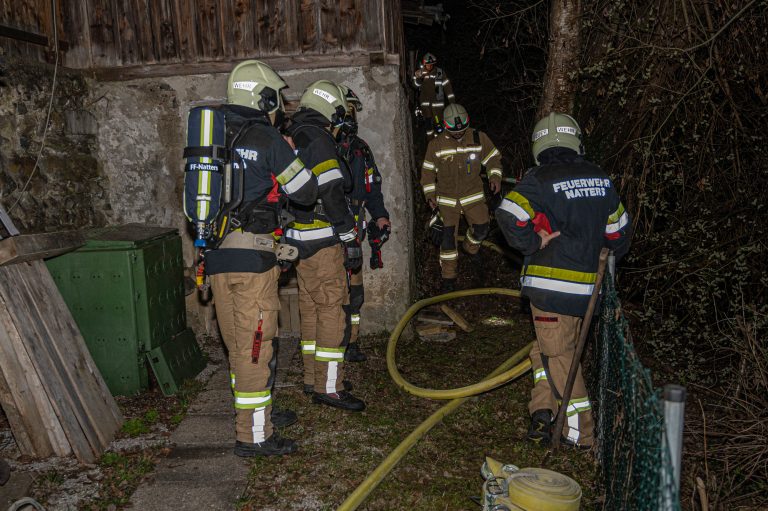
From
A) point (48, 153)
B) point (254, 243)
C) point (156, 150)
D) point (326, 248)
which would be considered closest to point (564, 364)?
point (326, 248)

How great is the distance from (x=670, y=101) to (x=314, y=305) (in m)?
3.66

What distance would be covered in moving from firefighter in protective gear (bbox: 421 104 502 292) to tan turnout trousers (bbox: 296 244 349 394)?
3.40m

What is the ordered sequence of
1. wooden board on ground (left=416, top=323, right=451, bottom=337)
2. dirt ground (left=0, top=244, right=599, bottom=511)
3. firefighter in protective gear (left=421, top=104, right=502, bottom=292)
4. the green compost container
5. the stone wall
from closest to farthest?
1. dirt ground (left=0, top=244, right=599, bottom=511)
2. the green compost container
3. the stone wall
4. wooden board on ground (left=416, top=323, right=451, bottom=337)
5. firefighter in protective gear (left=421, top=104, right=502, bottom=292)

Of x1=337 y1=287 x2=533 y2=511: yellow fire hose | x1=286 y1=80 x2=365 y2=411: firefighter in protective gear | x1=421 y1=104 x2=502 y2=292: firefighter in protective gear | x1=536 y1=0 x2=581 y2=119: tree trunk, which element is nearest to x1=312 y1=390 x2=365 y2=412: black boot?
x1=286 y1=80 x2=365 y2=411: firefighter in protective gear

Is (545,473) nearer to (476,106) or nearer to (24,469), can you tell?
(24,469)

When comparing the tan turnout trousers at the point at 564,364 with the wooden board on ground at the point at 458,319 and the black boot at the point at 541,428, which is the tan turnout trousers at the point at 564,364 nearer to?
the black boot at the point at 541,428

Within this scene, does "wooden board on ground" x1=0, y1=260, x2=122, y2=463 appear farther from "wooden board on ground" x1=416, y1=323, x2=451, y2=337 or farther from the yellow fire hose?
"wooden board on ground" x1=416, y1=323, x2=451, y2=337

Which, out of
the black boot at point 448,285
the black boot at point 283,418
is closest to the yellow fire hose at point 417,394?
the black boot at point 283,418

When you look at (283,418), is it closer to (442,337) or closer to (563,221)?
(563,221)

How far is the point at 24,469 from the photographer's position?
167 inches

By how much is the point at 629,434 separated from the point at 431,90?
367 inches

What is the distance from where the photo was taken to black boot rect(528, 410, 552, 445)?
4527 millimetres

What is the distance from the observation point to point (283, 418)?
4902 mm

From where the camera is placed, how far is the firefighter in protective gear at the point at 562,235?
4.16 m
